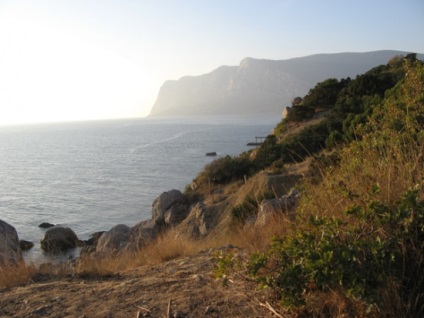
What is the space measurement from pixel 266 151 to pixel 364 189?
18.0 m

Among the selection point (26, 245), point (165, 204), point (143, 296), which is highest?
point (143, 296)

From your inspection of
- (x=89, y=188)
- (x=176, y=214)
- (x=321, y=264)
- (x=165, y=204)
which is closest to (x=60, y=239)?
(x=165, y=204)

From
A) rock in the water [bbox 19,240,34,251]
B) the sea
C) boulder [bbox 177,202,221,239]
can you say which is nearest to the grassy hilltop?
boulder [bbox 177,202,221,239]

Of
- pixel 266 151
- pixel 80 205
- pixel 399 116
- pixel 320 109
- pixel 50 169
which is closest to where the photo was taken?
pixel 399 116

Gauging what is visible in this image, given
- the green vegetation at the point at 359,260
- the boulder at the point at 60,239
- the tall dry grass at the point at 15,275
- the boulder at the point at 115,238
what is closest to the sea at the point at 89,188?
the boulder at the point at 60,239

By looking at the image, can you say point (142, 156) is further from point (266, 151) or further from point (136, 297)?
point (136, 297)

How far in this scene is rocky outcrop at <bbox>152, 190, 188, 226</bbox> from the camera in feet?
60.4

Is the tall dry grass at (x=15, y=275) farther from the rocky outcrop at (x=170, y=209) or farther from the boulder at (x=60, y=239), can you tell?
the boulder at (x=60, y=239)

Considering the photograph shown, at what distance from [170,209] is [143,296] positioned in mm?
14328

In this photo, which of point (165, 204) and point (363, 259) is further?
point (165, 204)

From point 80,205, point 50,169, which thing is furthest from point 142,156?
point 80,205

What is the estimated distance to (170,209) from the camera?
18781mm

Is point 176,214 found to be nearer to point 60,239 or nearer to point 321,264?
point 60,239

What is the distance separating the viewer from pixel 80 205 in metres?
33.6
